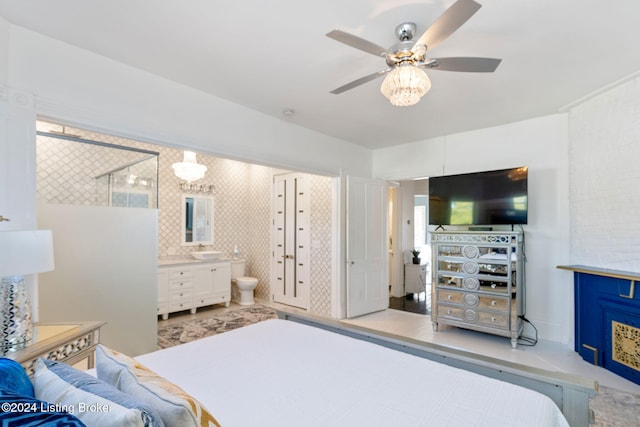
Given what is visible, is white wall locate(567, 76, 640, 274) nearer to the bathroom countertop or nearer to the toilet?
the toilet

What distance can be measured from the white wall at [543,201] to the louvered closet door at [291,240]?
108 inches

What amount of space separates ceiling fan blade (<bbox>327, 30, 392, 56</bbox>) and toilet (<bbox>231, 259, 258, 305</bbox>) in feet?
14.7

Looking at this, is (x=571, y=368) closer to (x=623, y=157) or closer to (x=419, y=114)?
(x=623, y=157)

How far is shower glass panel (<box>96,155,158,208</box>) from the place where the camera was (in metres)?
2.62

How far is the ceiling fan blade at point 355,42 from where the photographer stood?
1.61 meters

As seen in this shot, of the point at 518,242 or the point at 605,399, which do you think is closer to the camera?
the point at 605,399

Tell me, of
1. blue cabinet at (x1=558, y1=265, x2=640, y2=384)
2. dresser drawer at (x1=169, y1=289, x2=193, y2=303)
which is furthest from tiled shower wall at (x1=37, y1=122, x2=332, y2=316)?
blue cabinet at (x1=558, y1=265, x2=640, y2=384)

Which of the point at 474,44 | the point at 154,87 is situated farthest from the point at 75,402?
the point at 474,44

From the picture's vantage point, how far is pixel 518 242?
3600mm

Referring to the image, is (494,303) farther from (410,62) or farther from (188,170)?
(188,170)

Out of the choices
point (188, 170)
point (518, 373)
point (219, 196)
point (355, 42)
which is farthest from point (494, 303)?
point (219, 196)

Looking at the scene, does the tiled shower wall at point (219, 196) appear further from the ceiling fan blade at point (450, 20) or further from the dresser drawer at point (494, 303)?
the ceiling fan blade at point (450, 20)

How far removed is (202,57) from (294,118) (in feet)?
4.79

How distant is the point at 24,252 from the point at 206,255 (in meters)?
3.63
